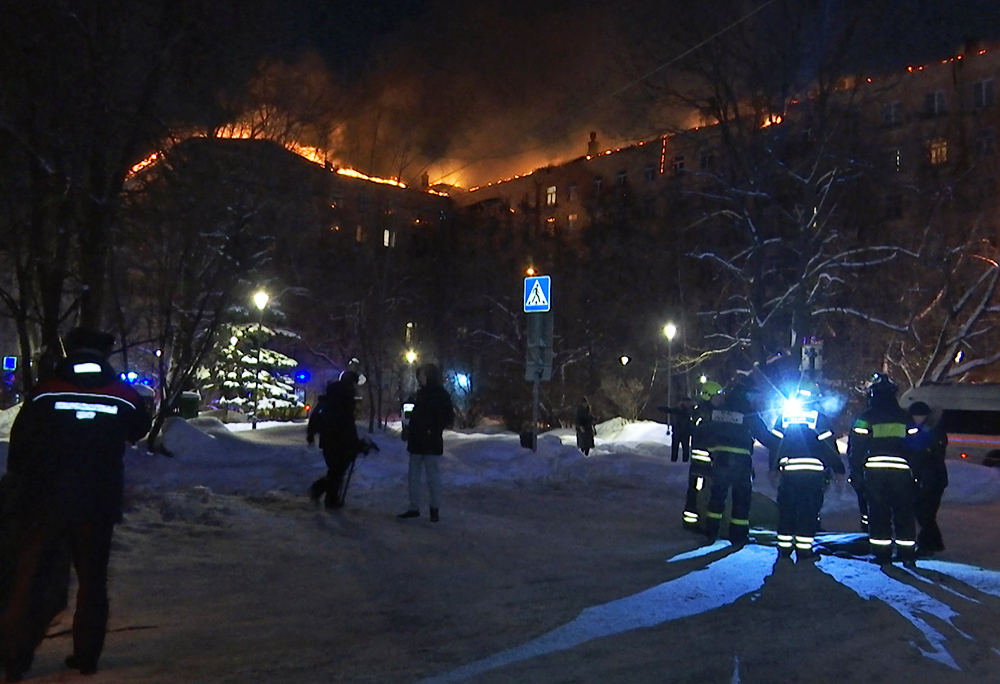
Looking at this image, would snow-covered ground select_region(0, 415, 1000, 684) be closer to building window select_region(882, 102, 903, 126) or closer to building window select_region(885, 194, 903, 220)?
building window select_region(885, 194, 903, 220)

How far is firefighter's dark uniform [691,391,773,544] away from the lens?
9.72 m

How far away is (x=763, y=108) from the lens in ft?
82.1

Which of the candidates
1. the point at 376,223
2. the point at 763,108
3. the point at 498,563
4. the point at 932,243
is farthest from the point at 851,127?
the point at 498,563

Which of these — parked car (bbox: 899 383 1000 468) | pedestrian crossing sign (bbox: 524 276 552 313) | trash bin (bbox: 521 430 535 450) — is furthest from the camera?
parked car (bbox: 899 383 1000 468)

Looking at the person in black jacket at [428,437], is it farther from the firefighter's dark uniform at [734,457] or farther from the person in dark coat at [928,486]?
the person in dark coat at [928,486]

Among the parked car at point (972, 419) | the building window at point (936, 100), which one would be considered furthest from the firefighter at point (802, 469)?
the building window at point (936, 100)

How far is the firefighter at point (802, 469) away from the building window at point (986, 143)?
2459 cm

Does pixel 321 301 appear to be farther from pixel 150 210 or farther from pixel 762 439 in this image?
pixel 762 439

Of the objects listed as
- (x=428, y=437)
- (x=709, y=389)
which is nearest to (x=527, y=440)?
(x=428, y=437)

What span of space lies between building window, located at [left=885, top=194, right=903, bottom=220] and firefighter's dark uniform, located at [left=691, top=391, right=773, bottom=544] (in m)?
24.0

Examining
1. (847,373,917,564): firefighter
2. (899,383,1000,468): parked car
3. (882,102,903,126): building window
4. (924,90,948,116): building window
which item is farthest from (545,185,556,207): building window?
(847,373,917,564): firefighter

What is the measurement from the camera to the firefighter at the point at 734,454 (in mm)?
9719

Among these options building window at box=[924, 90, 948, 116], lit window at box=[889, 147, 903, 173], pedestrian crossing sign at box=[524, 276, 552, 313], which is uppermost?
building window at box=[924, 90, 948, 116]

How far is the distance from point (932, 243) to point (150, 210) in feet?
81.1
